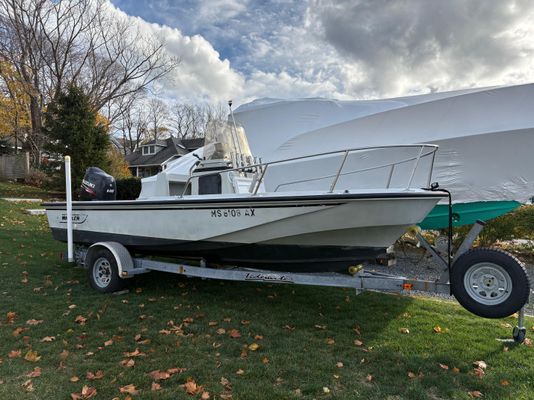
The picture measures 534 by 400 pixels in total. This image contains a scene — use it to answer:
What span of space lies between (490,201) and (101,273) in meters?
7.55

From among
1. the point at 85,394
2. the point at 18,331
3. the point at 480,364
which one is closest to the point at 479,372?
the point at 480,364

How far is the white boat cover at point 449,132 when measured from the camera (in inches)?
316

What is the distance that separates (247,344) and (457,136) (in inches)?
256

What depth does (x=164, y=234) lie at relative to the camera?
19.3ft

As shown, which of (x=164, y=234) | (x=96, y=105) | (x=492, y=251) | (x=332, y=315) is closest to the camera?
(x=492, y=251)

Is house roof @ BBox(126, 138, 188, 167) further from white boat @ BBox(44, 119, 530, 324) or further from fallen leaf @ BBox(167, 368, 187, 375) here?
fallen leaf @ BBox(167, 368, 187, 375)

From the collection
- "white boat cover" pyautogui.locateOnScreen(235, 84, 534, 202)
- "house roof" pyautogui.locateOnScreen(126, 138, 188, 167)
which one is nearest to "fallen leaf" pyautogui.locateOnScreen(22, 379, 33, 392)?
"white boat cover" pyautogui.locateOnScreen(235, 84, 534, 202)

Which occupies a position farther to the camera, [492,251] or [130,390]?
[492,251]

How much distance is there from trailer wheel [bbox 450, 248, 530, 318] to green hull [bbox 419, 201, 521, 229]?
4161mm

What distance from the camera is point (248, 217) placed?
5.02 meters

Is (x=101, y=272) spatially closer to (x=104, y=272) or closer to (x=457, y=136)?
(x=104, y=272)

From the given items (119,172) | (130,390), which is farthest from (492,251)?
(119,172)

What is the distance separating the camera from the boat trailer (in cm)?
395

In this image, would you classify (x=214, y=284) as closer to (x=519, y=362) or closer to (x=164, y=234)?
(x=164, y=234)
